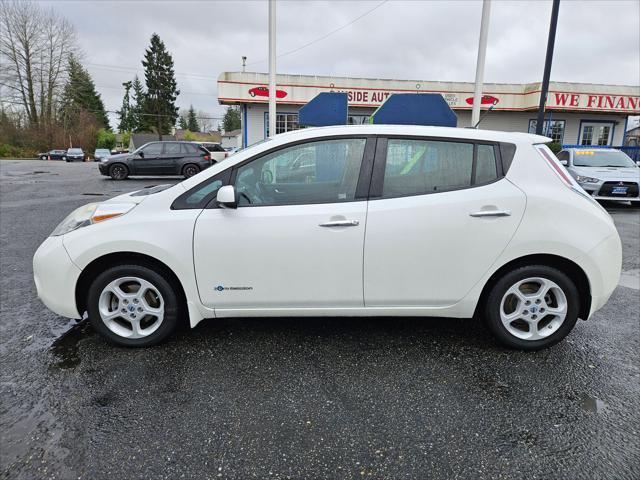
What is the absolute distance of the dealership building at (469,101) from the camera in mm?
17953

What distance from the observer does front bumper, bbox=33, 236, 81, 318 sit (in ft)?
9.69

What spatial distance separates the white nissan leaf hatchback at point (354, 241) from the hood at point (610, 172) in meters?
10.0

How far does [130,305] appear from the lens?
3057 millimetres

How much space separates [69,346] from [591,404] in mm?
3675

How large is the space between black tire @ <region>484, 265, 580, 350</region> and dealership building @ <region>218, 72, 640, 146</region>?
16490 millimetres

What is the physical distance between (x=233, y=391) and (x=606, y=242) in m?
2.81

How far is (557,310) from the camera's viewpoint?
3.06 metres

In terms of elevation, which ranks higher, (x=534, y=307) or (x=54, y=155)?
(x=54, y=155)

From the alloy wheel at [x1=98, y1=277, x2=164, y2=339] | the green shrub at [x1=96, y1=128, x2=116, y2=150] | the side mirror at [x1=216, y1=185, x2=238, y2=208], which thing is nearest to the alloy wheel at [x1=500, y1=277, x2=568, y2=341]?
the side mirror at [x1=216, y1=185, x2=238, y2=208]

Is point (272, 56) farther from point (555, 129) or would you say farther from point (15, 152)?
point (15, 152)

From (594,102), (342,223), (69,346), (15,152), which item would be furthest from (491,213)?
(15,152)

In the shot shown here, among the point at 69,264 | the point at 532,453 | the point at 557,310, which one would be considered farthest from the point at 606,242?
the point at 69,264

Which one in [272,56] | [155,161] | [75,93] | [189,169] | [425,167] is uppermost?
[75,93]

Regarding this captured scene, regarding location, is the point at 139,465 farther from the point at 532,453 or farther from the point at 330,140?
the point at 330,140
